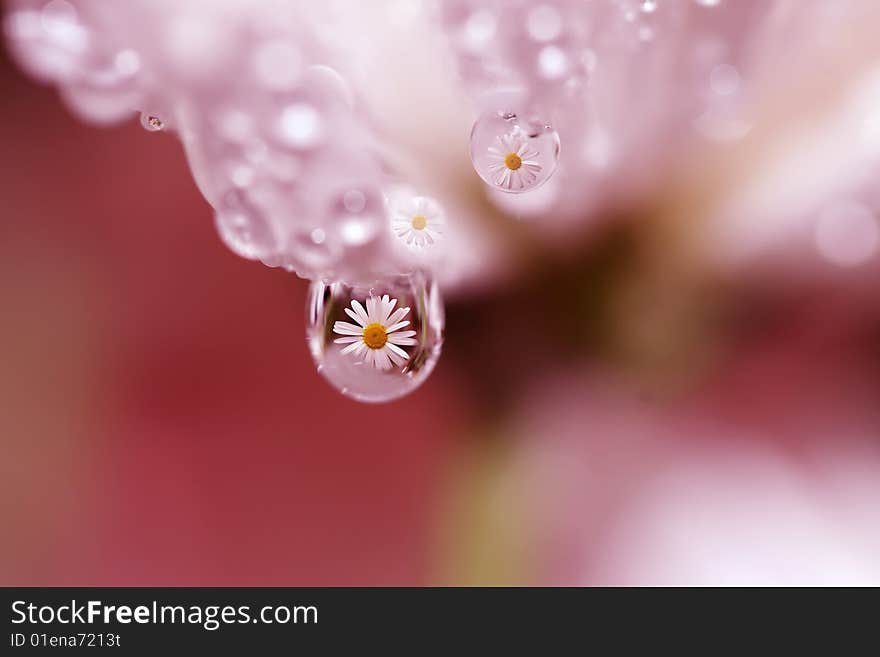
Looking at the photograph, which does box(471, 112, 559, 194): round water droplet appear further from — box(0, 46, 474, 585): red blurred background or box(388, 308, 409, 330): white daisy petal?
box(0, 46, 474, 585): red blurred background

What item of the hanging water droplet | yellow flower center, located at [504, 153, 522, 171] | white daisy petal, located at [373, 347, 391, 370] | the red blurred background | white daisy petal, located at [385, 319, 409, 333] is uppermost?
the red blurred background

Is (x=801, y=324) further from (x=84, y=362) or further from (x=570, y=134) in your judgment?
(x=84, y=362)

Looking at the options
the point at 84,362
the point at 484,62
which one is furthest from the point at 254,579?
the point at 484,62

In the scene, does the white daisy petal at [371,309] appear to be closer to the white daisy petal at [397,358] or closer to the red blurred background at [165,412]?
the white daisy petal at [397,358]

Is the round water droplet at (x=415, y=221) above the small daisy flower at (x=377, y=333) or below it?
above

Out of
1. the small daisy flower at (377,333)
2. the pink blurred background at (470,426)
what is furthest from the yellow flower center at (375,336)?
the pink blurred background at (470,426)

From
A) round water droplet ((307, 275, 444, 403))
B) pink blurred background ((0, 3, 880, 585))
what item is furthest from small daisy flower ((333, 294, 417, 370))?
pink blurred background ((0, 3, 880, 585))

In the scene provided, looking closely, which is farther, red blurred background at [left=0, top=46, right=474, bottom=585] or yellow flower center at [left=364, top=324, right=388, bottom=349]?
red blurred background at [left=0, top=46, right=474, bottom=585]
